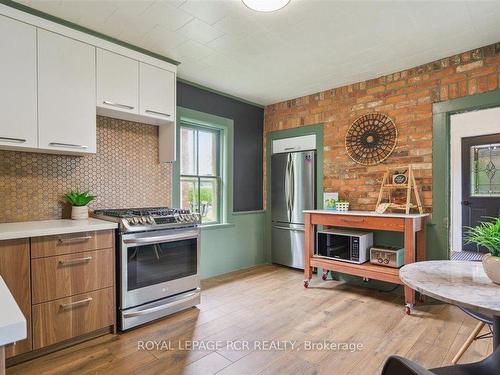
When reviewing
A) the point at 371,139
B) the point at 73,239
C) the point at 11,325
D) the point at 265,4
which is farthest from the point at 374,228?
the point at 11,325

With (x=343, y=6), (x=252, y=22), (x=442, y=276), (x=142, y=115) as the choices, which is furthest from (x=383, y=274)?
(x=142, y=115)

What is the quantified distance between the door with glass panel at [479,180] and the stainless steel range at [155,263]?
5.00m

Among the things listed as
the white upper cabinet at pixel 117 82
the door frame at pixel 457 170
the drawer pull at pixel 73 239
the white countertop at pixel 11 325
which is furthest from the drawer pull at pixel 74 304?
the door frame at pixel 457 170

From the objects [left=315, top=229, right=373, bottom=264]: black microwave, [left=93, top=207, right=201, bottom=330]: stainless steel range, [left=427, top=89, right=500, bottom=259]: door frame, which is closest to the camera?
[left=93, top=207, right=201, bottom=330]: stainless steel range

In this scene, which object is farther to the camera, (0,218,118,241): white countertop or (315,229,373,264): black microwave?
(315,229,373,264): black microwave

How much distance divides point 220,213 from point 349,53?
246cm

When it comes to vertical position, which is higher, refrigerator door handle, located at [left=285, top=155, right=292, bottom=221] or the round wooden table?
refrigerator door handle, located at [left=285, top=155, right=292, bottom=221]

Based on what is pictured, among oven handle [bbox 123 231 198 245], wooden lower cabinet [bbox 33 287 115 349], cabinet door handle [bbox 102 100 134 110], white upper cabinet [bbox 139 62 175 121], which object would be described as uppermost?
white upper cabinet [bbox 139 62 175 121]

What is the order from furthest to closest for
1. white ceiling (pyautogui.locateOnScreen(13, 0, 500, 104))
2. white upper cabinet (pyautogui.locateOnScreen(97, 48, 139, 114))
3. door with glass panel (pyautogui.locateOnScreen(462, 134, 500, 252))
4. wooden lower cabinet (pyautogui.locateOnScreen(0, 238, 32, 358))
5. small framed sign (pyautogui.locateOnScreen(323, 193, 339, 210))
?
door with glass panel (pyautogui.locateOnScreen(462, 134, 500, 252)) < small framed sign (pyautogui.locateOnScreen(323, 193, 339, 210)) < white upper cabinet (pyautogui.locateOnScreen(97, 48, 139, 114)) < white ceiling (pyautogui.locateOnScreen(13, 0, 500, 104)) < wooden lower cabinet (pyautogui.locateOnScreen(0, 238, 32, 358))

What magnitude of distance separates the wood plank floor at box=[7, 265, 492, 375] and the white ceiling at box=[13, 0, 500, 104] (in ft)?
8.11

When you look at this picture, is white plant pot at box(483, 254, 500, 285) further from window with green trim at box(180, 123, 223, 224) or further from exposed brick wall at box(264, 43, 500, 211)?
A: window with green trim at box(180, 123, 223, 224)

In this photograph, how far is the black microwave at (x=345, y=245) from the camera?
10.2 feet

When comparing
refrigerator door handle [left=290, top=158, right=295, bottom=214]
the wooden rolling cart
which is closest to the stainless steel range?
the wooden rolling cart

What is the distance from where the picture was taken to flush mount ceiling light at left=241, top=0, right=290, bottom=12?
1968 mm
